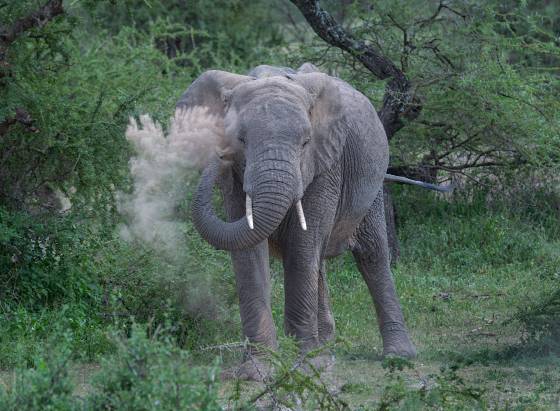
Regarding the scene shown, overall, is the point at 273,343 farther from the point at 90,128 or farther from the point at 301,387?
the point at 90,128

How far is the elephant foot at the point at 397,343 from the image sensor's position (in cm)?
857

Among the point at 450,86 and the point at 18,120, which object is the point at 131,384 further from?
the point at 450,86

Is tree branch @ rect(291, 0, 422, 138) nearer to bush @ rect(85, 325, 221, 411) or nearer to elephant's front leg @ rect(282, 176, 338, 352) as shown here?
elephant's front leg @ rect(282, 176, 338, 352)

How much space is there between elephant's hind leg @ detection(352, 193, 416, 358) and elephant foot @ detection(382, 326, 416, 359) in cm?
4

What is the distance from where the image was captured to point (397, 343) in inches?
341

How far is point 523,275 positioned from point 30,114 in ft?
16.4

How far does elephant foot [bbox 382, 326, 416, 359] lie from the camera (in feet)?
28.1

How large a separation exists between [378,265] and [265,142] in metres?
2.40

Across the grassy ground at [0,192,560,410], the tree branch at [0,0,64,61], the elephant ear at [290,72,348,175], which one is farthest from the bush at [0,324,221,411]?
the tree branch at [0,0,64,61]

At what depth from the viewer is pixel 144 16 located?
62.8ft

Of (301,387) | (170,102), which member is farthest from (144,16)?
(301,387)

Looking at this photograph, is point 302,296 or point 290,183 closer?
point 290,183

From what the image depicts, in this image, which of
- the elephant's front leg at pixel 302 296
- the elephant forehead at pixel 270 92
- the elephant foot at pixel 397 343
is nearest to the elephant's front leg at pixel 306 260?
the elephant's front leg at pixel 302 296

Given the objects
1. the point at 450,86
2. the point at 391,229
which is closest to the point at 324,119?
the point at 450,86
